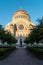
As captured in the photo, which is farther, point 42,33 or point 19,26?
point 19,26

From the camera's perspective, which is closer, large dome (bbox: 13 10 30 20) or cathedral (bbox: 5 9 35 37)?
cathedral (bbox: 5 9 35 37)

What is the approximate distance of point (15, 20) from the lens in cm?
12225

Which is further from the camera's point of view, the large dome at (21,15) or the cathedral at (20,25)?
the large dome at (21,15)

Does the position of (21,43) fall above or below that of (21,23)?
below

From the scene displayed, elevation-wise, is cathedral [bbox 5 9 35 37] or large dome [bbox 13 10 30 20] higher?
large dome [bbox 13 10 30 20]

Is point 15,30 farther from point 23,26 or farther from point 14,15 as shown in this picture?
point 14,15

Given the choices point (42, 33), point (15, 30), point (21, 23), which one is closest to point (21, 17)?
point (21, 23)

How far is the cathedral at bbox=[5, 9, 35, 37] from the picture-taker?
110 m

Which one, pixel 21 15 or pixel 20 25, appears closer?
pixel 20 25

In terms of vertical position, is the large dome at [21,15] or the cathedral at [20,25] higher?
the large dome at [21,15]

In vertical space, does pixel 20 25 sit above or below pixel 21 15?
below

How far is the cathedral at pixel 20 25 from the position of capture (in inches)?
4335

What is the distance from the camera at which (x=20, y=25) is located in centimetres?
11644

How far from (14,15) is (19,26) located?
15.9 meters
